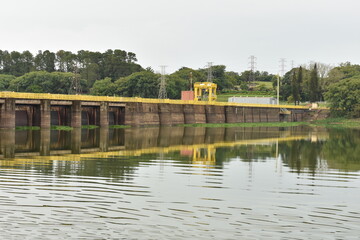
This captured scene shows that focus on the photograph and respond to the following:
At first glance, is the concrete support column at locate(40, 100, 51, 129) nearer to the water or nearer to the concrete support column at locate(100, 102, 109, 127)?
the concrete support column at locate(100, 102, 109, 127)

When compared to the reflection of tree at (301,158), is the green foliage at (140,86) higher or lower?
higher

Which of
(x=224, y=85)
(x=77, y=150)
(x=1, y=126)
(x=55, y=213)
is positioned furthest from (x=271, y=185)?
(x=224, y=85)

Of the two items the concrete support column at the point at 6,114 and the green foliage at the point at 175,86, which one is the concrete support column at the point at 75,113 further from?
the green foliage at the point at 175,86

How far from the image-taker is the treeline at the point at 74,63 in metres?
164

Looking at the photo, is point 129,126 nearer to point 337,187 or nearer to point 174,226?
point 337,187

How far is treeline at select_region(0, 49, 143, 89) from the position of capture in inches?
6437

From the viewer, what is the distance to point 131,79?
131000mm

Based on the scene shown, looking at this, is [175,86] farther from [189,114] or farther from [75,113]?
[75,113]

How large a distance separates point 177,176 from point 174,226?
377 inches

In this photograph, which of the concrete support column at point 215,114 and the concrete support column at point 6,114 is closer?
the concrete support column at point 6,114

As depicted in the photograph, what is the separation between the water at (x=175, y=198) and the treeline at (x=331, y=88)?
3440 inches

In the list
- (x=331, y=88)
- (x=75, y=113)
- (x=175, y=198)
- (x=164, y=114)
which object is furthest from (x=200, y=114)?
(x=175, y=198)

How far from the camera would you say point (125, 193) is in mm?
17953

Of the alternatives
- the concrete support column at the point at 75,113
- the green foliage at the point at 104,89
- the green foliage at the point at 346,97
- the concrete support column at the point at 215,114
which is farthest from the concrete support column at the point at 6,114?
the green foliage at the point at 346,97
